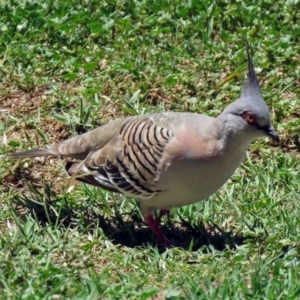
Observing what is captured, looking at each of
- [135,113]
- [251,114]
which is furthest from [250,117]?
[135,113]

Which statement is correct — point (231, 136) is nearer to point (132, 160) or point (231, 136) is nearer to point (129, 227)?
point (132, 160)

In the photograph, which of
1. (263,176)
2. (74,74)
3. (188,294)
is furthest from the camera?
(74,74)

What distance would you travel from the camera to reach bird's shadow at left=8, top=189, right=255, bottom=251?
19.9 ft

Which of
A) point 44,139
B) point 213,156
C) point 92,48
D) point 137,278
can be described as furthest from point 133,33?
point 137,278

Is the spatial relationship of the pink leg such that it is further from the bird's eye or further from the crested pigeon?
the bird's eye

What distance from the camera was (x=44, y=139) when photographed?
23.6 feet

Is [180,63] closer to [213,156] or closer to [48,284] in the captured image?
[213,156]

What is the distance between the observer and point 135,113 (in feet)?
24.5

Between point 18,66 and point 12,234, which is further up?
point 18,66

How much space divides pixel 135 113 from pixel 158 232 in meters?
1.68

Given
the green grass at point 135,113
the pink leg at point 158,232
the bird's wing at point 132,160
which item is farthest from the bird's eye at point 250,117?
the pink leg at point 158,232

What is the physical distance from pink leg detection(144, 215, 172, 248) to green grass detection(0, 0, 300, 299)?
0.20 ft

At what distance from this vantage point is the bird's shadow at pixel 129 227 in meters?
6.05

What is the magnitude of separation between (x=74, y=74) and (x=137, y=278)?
2967mm
